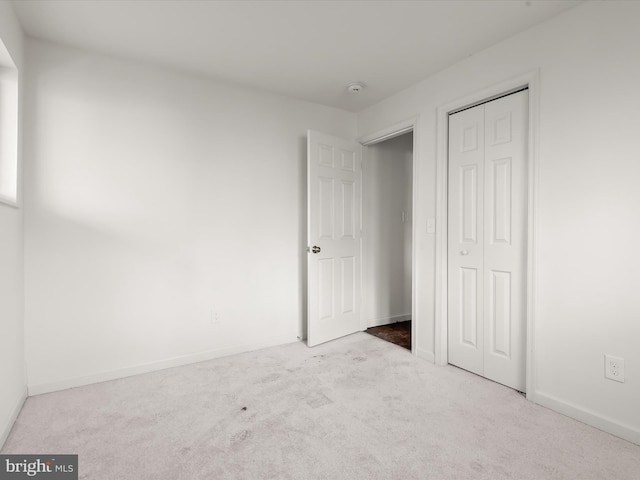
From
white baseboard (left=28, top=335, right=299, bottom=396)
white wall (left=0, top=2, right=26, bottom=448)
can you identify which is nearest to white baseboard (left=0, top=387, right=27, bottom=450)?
white wall (left=0, top=2, right=26, bottom=448)

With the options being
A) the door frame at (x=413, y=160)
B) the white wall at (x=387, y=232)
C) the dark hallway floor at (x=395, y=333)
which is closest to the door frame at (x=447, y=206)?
the door frame at (x=413, y=160)

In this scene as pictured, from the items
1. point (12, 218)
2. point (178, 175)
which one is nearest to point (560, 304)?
point (178, 175)

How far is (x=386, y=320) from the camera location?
13.5 feet

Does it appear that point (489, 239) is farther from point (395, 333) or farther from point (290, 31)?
point (290, 31)

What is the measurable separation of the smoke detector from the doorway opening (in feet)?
2.49

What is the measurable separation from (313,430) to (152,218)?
6.64 ft

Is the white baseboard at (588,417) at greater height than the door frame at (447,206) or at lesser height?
lesser

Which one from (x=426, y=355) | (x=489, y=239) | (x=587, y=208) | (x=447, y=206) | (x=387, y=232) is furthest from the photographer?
(x=387, y=232)

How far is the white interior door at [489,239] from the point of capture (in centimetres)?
233

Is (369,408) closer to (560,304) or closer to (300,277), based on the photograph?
(560,304)

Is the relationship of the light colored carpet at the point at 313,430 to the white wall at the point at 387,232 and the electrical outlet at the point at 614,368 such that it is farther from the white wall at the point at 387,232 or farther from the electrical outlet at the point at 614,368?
the white wall at the point at 387,232

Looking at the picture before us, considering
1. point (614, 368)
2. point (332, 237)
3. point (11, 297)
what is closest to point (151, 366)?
point (11, 297)

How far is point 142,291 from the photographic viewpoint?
2676 millimetres

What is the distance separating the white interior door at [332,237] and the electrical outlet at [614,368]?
2145 millimetres
